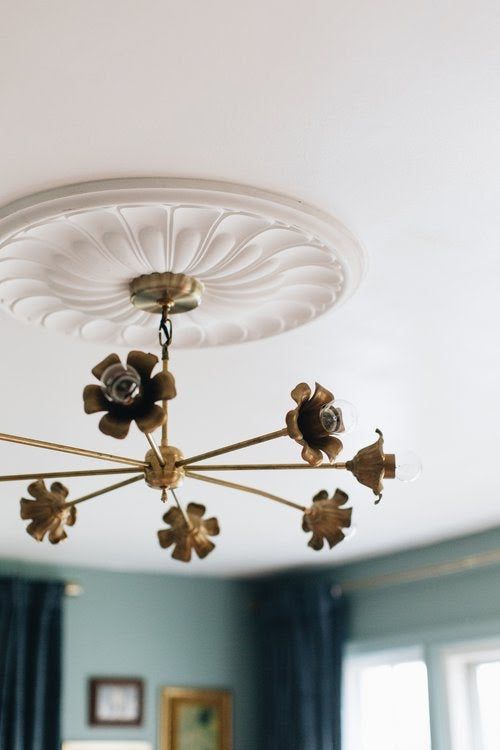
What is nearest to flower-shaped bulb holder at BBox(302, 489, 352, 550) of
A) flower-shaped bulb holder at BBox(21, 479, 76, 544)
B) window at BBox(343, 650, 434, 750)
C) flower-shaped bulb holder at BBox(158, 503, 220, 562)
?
flower-shaped bulb holder at BBox(158, 503, 220, 562)

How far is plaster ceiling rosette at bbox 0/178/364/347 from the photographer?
2033 mm

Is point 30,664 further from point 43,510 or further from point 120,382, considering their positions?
point 120,382

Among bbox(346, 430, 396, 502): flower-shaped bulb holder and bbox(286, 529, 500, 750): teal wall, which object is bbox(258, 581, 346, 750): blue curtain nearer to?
bbox(286, 529, 500, 750): teal wall

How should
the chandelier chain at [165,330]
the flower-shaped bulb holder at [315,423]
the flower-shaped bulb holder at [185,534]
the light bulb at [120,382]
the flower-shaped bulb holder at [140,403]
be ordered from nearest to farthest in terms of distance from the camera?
the light bulb at [120,382]
the flower-shaped bulb holder at [140,403]
the flower-shaped bulb holder at [315,423]
the chandelier chain at [165,330]
the flower-shaped bulb holder at [185,534]

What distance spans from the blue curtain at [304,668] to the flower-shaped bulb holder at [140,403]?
4.14 meters

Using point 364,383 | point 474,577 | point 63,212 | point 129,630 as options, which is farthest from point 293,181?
point 129,630

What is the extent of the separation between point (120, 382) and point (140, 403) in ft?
0.47

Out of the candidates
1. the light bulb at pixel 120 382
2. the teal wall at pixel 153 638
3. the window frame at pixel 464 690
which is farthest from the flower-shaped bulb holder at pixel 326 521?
the teal wall at pixel 153 638

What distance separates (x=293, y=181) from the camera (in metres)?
2.01

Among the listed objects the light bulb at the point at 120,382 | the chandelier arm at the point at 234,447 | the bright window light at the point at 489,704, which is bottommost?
the bright window light at the point at 489,704

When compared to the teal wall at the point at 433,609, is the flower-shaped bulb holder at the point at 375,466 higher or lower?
lower

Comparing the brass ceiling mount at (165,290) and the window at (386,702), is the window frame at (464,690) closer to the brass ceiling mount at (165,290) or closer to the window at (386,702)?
the window at (386,702)

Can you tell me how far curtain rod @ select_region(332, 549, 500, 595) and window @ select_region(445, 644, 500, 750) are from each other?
38cm

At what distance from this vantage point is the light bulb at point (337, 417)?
1946 millimetres
